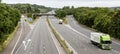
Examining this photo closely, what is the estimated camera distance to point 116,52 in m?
51.1

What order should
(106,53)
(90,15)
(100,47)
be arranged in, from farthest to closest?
1. (90,15)
2. (100,47)
3. (106,53)

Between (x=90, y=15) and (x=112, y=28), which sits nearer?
(x=112, y=28)

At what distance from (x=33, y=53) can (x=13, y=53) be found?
12.4ft

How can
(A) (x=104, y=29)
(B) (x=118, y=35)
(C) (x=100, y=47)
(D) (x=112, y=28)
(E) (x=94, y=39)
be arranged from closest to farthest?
1. (C) (x=100, y=47)
2. (E) (x=94, y=39)
3. (B) (x=118, y=35)
4. (D) (x=112, y=28)
5. (A) (x=104, y=29)

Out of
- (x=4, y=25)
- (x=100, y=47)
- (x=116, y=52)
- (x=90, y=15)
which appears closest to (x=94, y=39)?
(x=100, y=47)

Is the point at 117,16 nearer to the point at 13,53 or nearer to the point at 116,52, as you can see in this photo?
the point at 116,52

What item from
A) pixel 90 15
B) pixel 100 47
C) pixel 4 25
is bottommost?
pixel 90 15

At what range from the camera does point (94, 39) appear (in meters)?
61.4

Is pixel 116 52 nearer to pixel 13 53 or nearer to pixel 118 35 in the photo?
pixel 13 53

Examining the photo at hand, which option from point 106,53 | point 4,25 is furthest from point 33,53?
point 106,53

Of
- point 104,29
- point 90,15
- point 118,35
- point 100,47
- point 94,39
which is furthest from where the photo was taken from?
point 90,15

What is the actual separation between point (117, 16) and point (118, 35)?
6.63 m

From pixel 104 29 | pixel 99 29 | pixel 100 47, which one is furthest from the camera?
pixel 99 29

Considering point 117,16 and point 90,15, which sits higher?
point 117,16
